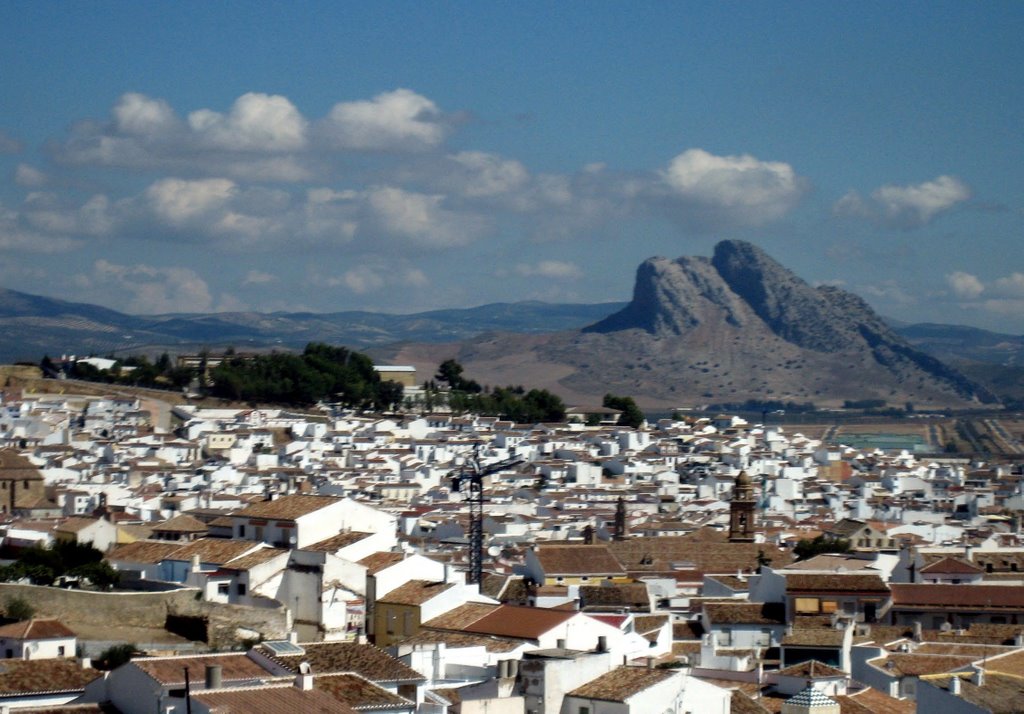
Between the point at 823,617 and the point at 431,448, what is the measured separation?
5035 centimetres

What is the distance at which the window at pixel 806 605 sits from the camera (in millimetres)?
37062

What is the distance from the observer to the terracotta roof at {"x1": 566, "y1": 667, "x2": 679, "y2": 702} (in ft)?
75.0

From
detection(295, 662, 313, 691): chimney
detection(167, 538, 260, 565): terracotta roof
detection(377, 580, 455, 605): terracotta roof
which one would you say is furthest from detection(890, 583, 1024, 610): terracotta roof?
detection(295, 662, 313, 691): chimney

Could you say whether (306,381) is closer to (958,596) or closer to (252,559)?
(958,596)

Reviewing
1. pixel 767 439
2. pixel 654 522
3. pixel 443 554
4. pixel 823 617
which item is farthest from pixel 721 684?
pixel 767 439

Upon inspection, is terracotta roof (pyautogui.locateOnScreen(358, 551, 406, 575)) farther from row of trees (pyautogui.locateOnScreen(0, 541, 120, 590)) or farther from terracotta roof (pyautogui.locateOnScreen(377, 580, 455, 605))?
row of trees (pyautogui.locateOnScreen(0, 541, 120, 590))

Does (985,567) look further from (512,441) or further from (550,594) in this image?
(512,441)

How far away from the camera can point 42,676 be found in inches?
898

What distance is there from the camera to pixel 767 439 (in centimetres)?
10681

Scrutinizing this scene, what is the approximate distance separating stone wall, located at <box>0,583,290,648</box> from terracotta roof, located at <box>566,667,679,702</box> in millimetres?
7264

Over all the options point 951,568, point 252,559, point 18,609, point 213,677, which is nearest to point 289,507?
point 252,559

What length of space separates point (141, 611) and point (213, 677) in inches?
385

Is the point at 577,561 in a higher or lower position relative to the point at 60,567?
lower

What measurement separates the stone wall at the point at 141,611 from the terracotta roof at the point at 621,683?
7.26 meters
